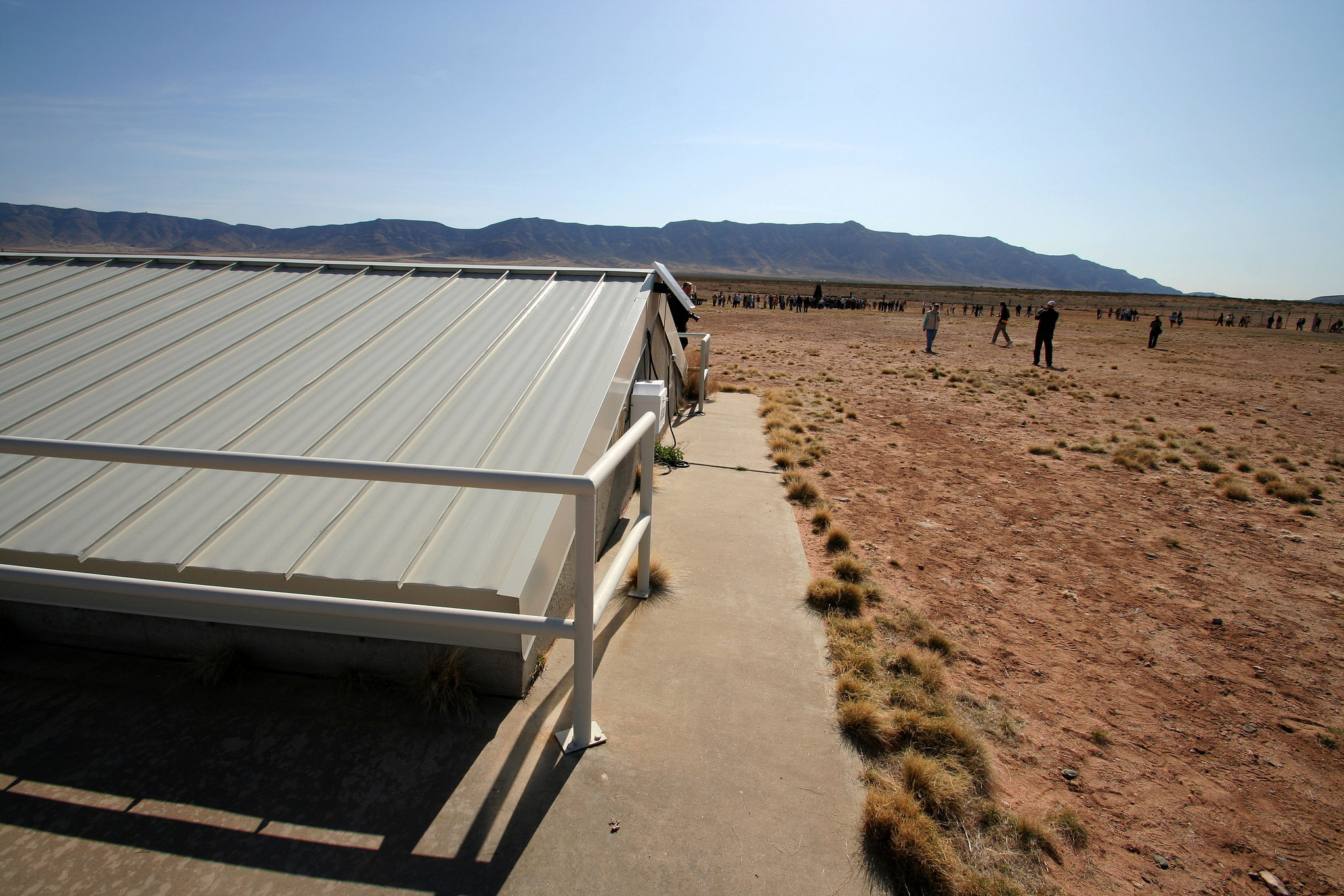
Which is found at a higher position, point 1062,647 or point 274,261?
point 274,261

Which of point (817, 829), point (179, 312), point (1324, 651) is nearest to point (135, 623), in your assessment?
point (817, 829)

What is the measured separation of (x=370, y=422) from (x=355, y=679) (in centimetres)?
167

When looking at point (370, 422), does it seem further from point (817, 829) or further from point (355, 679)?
point (817, 829)

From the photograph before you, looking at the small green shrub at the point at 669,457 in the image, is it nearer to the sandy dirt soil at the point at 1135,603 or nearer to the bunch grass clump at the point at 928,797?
the sandy dirt soil at the point at 1135,603

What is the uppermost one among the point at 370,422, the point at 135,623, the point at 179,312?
the point at 179,312

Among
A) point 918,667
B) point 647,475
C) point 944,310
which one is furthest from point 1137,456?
point 944,310

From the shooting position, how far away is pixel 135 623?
3.00m

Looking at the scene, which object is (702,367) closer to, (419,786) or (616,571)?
(616,571)

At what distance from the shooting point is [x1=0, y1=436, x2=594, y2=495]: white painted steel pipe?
6.95ft

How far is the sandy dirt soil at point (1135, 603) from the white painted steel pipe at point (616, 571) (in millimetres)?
2041

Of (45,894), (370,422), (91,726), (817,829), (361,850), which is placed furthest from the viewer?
(370,422)

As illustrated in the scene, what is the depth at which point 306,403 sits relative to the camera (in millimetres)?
4133

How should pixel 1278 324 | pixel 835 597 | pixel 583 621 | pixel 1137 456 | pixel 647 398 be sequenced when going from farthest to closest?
1. pixel 1278 324
2. pixel 1137 456
3. pixel 647 398
4. pixel 835 597
5. pixel 583 621

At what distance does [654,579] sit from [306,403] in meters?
2.62
